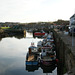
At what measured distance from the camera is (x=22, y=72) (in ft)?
68.6

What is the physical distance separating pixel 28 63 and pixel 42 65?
2.42m

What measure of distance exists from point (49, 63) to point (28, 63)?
3.47m

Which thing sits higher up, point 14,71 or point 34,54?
point 34,54

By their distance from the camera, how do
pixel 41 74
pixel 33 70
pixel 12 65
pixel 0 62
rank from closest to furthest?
pixel 41 74
pixel 33 70
pixel 12 65
pixel 0 62

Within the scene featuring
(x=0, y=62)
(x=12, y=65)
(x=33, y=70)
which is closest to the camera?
(x=33, y=70)

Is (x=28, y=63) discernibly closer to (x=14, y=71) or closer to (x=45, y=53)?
(x=14, y=71)

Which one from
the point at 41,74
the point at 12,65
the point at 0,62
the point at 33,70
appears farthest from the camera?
the point at 0,62

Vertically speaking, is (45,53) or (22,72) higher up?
(45,53)

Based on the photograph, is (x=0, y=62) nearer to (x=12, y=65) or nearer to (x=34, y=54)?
(x=12, y=65)

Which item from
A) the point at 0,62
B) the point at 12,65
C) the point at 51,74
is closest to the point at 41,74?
the point at 51,74

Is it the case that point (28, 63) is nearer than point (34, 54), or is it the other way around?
point (28, 63)

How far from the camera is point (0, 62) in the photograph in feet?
85.9

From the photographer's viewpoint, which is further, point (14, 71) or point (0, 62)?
point (0, 62)

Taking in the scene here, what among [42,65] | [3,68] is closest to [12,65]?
[3,68]
